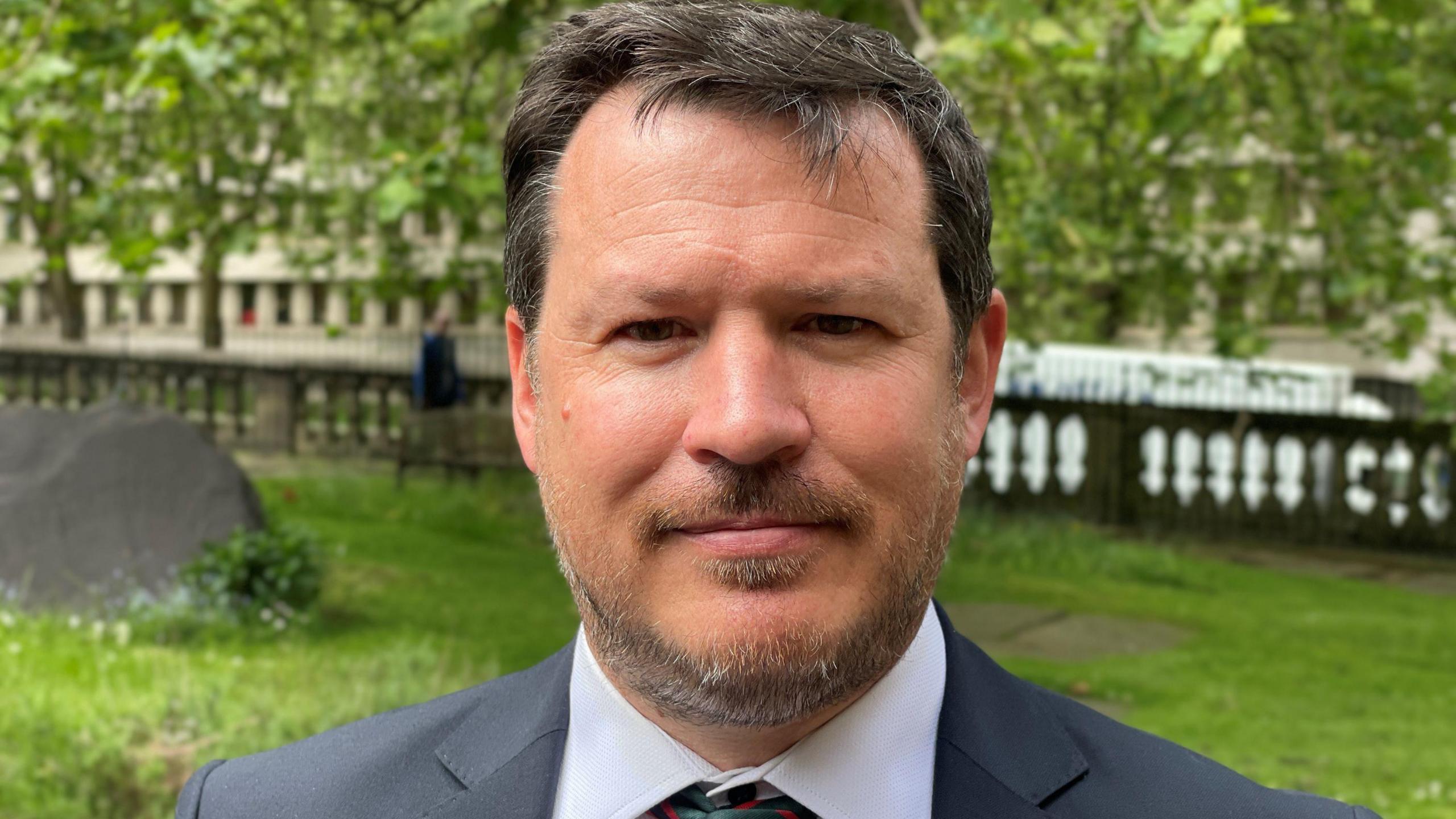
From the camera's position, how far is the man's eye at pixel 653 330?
1542 millimetres

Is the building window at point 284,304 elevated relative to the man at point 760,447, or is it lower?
lower

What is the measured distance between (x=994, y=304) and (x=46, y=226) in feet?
39.2

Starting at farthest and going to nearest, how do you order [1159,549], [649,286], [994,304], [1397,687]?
[1159,549] → [1397,687] → [994,304] → [649,286]

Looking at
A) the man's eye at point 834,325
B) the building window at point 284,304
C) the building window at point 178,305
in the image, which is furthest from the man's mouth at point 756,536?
the building window at point 178,305

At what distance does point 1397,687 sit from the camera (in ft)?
23.8

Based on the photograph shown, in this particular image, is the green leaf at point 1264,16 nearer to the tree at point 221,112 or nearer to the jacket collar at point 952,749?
the jacket collar at point 952,749

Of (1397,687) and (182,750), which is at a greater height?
(182,750)

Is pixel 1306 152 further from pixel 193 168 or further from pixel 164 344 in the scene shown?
pixel 164 344

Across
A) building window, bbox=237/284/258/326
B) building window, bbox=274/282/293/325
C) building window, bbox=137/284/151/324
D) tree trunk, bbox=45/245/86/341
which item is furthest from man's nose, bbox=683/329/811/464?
building window, bbox=137/284/151/324

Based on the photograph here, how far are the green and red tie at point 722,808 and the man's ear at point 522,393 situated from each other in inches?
17.5

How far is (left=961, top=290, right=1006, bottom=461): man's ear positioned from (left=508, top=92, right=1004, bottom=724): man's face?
0.17 m

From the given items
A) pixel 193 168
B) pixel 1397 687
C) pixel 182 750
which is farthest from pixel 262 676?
pixel 1397 687

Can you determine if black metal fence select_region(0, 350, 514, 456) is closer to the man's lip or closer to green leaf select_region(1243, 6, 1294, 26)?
green leaf select_region(1243, 6, 1294, 26)

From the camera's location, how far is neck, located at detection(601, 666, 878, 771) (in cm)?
157
